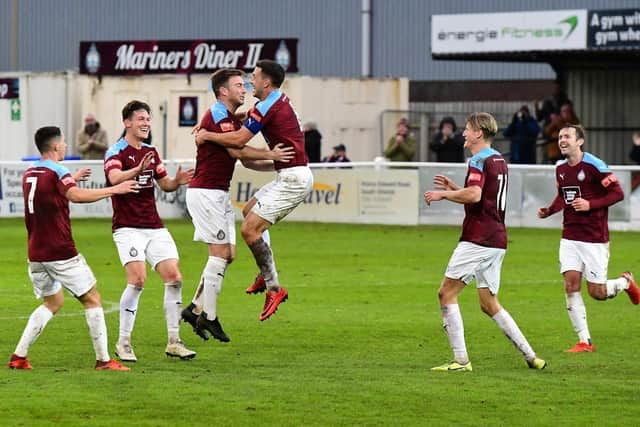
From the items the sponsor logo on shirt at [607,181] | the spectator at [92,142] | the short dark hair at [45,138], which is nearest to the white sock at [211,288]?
the short dark hair at [45,138]

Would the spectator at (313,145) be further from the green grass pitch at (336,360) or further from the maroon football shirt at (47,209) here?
the maroon football shirt at (47,209)

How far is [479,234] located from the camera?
11.4 metres

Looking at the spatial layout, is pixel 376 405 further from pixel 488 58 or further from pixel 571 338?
pixel 488 58

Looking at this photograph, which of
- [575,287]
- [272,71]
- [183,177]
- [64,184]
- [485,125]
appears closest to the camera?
[64,184]

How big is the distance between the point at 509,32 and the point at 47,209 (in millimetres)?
24348

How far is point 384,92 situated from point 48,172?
26616 millimetres

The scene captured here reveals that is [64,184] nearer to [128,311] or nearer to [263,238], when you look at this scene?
[128,311]

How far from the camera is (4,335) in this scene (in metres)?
13.6

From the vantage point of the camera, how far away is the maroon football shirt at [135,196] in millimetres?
11820

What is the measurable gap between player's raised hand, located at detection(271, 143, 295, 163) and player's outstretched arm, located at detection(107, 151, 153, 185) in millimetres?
1198

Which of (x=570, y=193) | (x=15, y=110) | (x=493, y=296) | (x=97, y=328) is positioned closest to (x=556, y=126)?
(x=15, y=110)

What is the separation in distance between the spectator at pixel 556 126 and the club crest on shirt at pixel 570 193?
58.3 ft

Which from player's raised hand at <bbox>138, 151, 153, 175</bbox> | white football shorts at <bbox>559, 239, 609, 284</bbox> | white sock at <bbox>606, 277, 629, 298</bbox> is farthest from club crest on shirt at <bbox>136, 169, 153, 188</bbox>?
white sock at <bbox>606, 277, 629, 298</bbox>

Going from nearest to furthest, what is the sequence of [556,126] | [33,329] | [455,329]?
1. [33,329]
2. [455,329]
3. [556,126]
